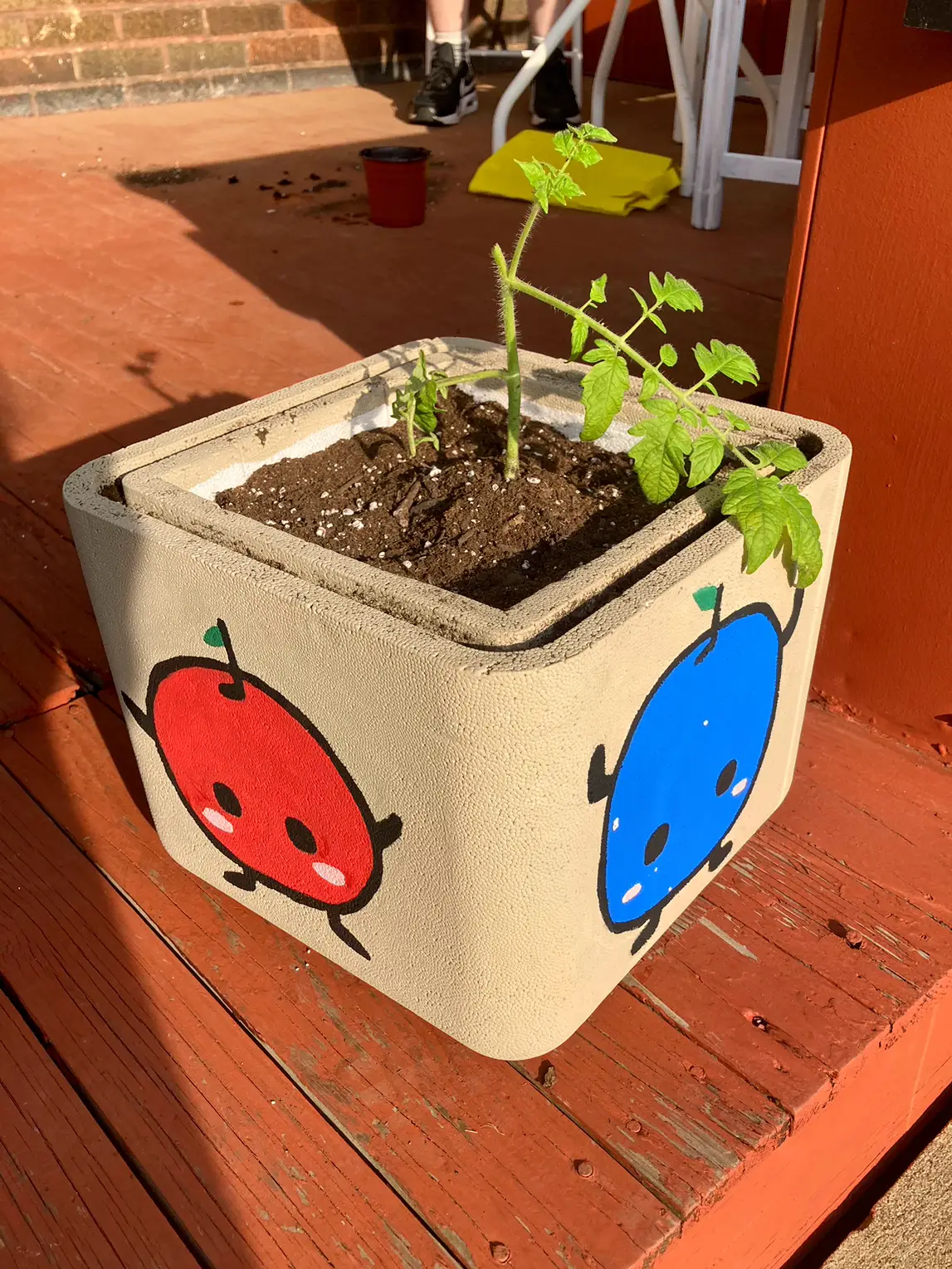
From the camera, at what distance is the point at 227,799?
1223 mm

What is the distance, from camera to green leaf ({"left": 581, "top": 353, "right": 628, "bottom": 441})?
43.4 inches

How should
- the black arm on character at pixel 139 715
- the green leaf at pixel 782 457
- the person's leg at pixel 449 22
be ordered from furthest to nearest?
the person's leg at pixel 449 22 < the black arm on character at pixel 139 715 < the green leaf at pixel 782 457

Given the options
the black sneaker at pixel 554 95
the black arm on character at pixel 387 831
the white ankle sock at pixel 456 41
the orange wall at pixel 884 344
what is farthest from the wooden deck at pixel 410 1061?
the white ankle sock at pixel 456 41

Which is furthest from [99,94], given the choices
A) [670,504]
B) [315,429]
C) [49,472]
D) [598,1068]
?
[598,1068]

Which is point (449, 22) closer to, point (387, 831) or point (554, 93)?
point (554, 93)

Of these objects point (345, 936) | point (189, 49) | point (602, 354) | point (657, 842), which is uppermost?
point (602, 354)

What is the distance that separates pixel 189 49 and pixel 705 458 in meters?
5.53

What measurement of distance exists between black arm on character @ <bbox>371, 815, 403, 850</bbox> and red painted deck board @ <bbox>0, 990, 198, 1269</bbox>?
1.30ft

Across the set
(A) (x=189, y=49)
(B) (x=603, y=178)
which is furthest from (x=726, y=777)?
(A) (x=189, y=49)

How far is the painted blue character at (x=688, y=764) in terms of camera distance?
105 centimetres

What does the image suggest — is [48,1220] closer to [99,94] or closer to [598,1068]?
[598,1068]

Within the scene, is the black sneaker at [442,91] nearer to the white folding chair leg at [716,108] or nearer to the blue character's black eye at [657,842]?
the white folding chair leg at [716,108]

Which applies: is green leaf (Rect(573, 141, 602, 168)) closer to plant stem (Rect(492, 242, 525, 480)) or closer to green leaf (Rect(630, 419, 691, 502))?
plant stem (Rect(492, 242, 525, 480))

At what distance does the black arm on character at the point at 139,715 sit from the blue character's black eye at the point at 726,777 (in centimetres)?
64
